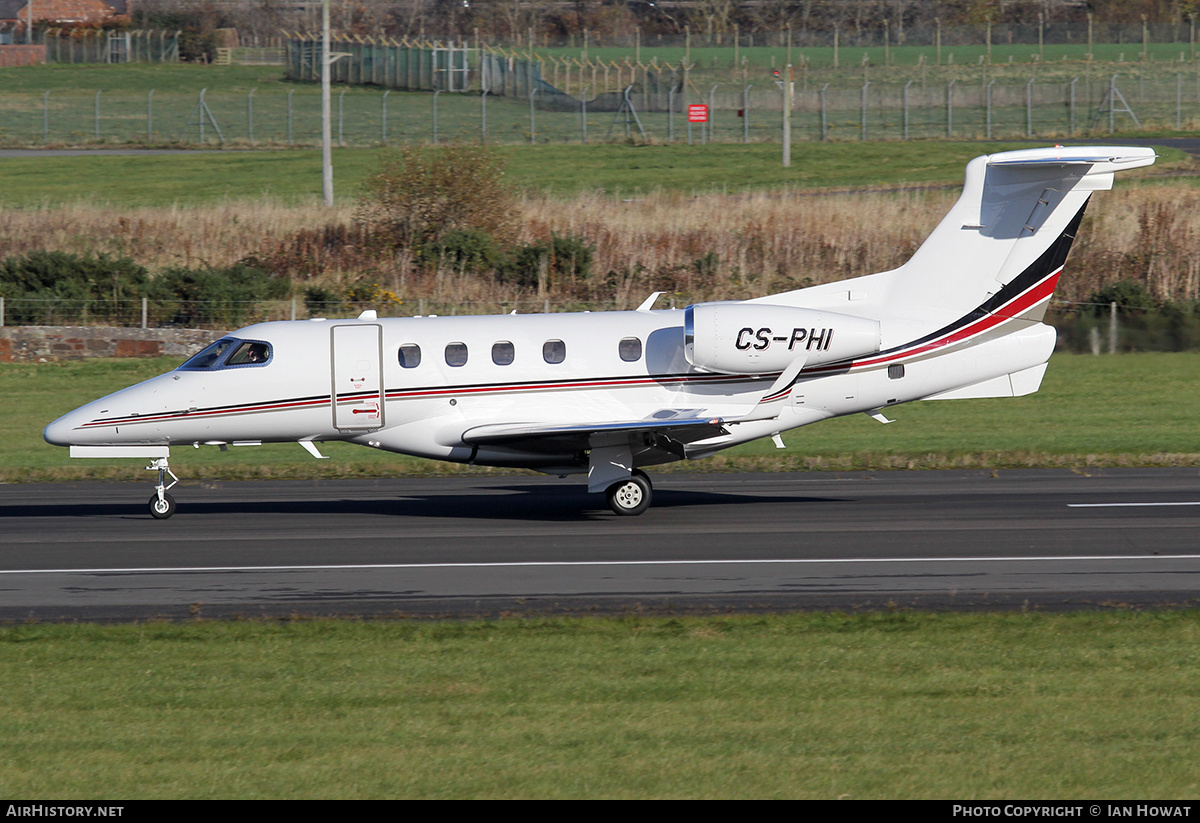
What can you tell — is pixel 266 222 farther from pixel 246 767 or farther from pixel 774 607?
pixel 246 767

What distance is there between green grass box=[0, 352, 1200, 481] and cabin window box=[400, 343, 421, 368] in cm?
546

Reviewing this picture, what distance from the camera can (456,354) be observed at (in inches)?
728

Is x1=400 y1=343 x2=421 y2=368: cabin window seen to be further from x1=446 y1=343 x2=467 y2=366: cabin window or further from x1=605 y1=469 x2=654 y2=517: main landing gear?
x1=605 y1=469 x2=654 y2=517: main landing gear

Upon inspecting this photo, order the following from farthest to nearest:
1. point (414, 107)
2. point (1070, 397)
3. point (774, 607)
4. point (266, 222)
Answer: point (414, 107), point (266, 222), point (1070, 397), point (774, 607)

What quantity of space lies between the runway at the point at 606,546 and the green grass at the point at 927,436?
1.37 metres

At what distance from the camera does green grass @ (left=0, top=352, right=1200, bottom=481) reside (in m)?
23.4

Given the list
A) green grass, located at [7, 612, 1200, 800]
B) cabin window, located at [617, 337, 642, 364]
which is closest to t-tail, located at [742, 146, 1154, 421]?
cabin window, located at [617, 337, 642, 364]

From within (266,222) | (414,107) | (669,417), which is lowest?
(669,417)

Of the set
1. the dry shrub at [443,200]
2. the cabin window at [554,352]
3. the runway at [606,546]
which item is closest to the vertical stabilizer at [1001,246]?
the runway at [606,546]

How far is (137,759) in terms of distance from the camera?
29.2 ft

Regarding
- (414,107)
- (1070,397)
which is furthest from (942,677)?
(414,107)

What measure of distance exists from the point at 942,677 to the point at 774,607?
9.23ft

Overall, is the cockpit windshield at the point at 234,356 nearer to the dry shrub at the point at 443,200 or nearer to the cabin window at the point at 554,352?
the cabin window at the point at 554,352

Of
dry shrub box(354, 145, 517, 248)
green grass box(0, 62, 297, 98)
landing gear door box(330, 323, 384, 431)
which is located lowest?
landing gear door box(330, 323, 384, 431)
